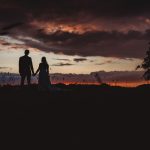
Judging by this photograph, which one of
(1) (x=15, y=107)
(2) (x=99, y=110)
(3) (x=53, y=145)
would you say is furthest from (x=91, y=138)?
(1) (x=15, y=107)

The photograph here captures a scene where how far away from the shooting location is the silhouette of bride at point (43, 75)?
28.8 metres

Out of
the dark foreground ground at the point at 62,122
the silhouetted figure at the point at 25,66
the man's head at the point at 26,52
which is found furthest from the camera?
the silhouetted figure at the point at 25,66

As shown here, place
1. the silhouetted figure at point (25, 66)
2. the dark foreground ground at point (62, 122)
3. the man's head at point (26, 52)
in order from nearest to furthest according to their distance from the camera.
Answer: the dark foreground ground at point (62, 122) → the man's head at point (26, 52) → the silhouetted figure at point (25, 66)

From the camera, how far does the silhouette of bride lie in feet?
94.4

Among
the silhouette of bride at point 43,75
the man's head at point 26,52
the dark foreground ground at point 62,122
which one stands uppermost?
the man's head at point 26,52

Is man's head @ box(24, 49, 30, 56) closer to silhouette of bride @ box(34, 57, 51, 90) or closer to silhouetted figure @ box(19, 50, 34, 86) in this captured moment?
silhouetted figure @ box(19, 50, 34, 86)

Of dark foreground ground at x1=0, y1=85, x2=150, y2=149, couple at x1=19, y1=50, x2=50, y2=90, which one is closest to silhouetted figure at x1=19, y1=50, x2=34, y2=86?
couple at x1=19, y1=50, x2=50, y2=90

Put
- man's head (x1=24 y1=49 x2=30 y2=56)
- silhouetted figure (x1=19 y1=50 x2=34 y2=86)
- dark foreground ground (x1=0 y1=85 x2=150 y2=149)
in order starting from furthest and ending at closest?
silhouetted figure (x1=19 y1=50 x2=34 y2=86), man's head (x1=24 y1=49 x2=30 y2=56), dark foreground ground (x1=0 y1=85 x2=150 y2=149)

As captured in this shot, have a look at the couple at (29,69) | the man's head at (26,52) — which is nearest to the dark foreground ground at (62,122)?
the man's head at (26,52)

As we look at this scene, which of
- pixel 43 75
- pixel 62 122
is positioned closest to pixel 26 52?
pixel 43 75

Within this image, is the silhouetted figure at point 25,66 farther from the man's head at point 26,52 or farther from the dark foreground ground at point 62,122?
the dark foreground ground at point 62,122

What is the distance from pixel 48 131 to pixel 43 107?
254 inches

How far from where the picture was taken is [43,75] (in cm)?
2991

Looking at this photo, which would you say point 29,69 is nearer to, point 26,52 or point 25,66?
point 25,66
